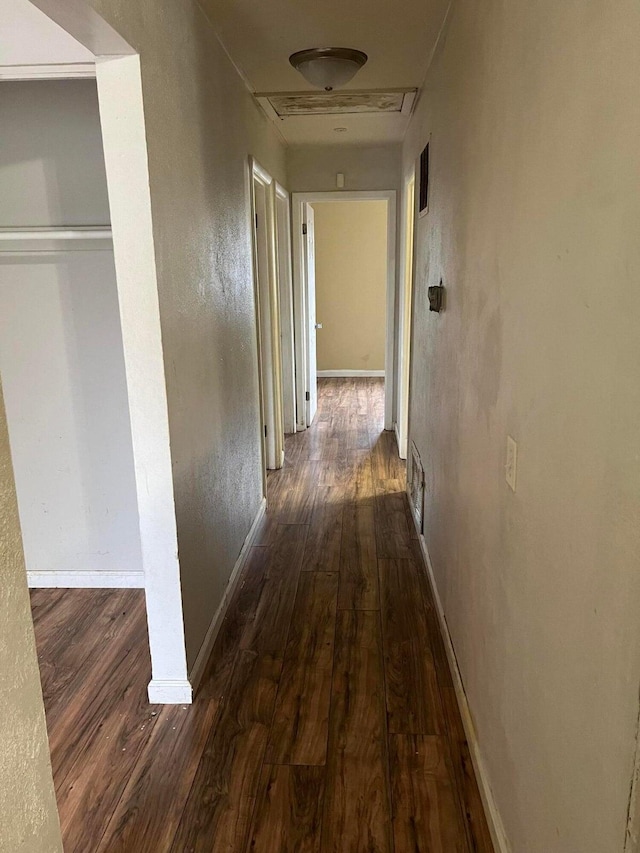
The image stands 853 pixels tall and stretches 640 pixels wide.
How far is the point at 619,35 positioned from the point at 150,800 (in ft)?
6.85

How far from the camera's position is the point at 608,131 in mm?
883

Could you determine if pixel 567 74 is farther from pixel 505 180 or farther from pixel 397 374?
pixel 397 374

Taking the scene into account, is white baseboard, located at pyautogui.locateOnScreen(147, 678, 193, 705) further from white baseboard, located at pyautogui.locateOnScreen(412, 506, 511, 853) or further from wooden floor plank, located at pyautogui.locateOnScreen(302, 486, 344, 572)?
wooden floor plank, located at pyautogui.locateOnScreen(302, 486, 344, 572)

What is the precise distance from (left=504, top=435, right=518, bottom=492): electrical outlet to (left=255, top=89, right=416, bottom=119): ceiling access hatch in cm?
267

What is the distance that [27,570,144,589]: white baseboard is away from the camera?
3.03 m

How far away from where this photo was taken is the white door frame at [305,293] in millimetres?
5145

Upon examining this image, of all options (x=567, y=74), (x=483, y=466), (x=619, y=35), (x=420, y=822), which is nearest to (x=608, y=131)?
(x=619, y=35)

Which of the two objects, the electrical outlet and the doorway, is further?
the doorway

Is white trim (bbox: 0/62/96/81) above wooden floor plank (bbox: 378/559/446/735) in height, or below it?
above

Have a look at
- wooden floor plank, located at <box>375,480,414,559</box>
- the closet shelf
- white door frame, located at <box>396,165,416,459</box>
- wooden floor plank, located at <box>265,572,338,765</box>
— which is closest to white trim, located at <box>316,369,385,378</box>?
white door frame, located at <box>396,165,416,459</box>

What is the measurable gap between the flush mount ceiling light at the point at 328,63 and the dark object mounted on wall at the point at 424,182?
0.52 meters

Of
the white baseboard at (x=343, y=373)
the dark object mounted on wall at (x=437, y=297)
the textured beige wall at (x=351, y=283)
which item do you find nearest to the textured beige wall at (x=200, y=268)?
the dark object mounted on wall at (x=437, y=297)

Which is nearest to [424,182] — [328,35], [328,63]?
[328,63]

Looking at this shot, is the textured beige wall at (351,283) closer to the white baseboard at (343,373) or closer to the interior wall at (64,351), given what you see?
the white baseboard at (343,373)
